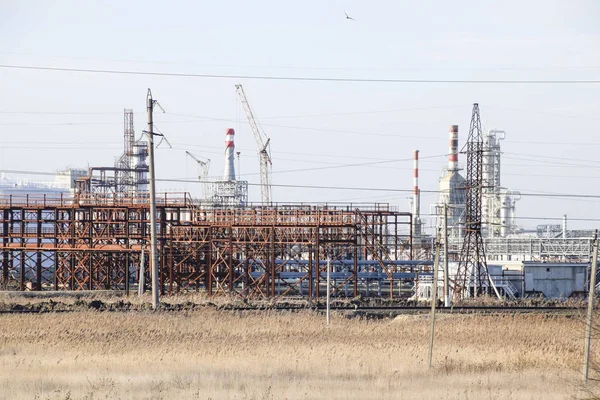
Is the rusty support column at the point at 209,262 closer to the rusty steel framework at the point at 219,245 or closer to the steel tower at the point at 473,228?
the rusty steel framework at the point at 219,245

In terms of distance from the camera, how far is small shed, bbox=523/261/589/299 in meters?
53.7

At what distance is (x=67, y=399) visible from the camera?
16609 mm

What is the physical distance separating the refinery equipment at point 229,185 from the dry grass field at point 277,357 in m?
54.8

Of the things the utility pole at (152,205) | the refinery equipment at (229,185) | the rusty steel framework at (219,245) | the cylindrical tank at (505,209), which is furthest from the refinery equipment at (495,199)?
the utility pole at (152,205)

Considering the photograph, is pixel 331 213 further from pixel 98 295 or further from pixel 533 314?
pixel 533 314

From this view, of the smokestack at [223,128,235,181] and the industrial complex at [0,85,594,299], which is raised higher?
the smokestack at [223,128,235,181]

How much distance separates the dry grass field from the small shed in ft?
72.3

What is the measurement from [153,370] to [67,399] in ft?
13.6

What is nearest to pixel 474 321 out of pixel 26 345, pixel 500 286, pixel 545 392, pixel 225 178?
pixel 545 392

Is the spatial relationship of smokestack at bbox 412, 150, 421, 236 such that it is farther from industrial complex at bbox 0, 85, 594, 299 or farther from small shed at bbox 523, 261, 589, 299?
small shed at bbox 523, 261, 589, 299

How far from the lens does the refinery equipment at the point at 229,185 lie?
86.6 metres

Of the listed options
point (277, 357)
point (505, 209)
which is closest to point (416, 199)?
point (505, 209)

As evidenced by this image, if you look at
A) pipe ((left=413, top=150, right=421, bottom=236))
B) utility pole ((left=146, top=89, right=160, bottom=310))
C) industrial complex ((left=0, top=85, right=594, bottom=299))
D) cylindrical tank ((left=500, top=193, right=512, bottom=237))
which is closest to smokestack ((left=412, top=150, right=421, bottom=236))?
pipe ((left=413, top=150, right=421, bottom=236))

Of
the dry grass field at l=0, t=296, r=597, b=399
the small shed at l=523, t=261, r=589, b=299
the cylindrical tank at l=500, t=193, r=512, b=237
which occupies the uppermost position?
the cylindrical tank at l=500, t=193, r=512, b=237
